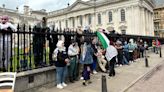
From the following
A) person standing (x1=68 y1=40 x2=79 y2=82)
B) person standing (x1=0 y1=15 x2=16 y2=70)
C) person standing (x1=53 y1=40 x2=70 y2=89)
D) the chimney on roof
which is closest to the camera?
person standing (x1=0 y1=15 x2=16 y2=70)

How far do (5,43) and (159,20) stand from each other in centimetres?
7039

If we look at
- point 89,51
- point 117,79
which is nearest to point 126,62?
point 117,79

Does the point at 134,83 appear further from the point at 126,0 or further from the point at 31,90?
the point at 126,0

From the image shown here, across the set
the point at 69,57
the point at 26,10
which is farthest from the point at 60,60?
the point at 26,10

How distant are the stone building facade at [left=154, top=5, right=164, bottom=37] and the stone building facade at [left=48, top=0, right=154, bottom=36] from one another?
1053 cm

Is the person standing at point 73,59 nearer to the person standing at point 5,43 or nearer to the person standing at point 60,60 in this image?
the person standing at point 60,60

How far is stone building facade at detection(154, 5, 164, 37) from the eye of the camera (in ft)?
223

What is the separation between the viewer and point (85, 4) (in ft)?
199

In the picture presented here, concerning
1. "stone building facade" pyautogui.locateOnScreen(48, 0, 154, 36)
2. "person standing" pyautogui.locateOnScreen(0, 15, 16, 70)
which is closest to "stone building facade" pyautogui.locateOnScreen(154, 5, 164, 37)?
"stone building facade" pyautogui.locateOnScreen(48, 0, 154, 36)

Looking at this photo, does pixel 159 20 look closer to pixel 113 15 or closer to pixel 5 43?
pixel 113 15

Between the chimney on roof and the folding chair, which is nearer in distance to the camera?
the folding chair

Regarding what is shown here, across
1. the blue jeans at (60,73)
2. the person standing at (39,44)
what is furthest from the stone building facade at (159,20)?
the person standing at (39,44)

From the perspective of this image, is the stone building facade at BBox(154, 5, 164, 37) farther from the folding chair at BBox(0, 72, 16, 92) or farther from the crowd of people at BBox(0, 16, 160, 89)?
the folding chair at BBox(0, 72, 16, 92)

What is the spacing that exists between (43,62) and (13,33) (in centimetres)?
176
